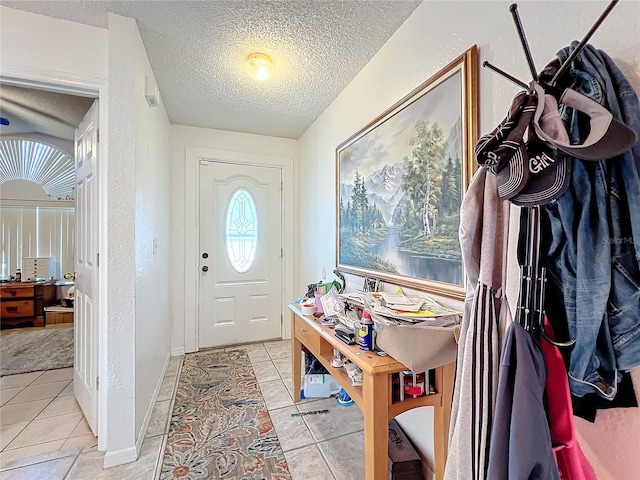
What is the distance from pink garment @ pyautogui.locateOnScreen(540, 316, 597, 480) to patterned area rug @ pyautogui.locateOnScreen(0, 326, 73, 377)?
3.71 meters

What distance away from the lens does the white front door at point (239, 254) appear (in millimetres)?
3178

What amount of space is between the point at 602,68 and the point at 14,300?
5.99 metres

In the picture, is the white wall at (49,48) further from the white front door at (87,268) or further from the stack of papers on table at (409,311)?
the stack of papers on table at (409,311)

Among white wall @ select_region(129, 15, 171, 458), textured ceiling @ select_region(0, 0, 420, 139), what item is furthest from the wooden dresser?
textured ceiling @ select_region(0, 0, 420, 139)

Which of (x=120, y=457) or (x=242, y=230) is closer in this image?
(x=120, y=457)

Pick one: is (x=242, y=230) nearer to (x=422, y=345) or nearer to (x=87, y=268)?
(x=87, y=268)

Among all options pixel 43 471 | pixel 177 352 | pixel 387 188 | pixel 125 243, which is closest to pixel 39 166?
pixel 177 352

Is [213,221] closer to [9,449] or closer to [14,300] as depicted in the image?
[9,449]

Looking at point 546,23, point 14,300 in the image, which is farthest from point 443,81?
point 14,300

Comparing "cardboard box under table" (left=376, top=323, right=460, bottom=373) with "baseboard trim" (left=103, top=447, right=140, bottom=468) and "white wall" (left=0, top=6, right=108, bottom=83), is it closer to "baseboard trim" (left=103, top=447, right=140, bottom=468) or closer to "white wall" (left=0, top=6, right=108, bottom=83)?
"baseboard trim" (left=103, top=447, right=140, bottom=468)

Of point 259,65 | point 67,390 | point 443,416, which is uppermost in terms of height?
point 259,65

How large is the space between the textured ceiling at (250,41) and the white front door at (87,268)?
548 mm

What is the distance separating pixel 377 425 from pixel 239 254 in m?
2.52

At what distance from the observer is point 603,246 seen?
0.59m
